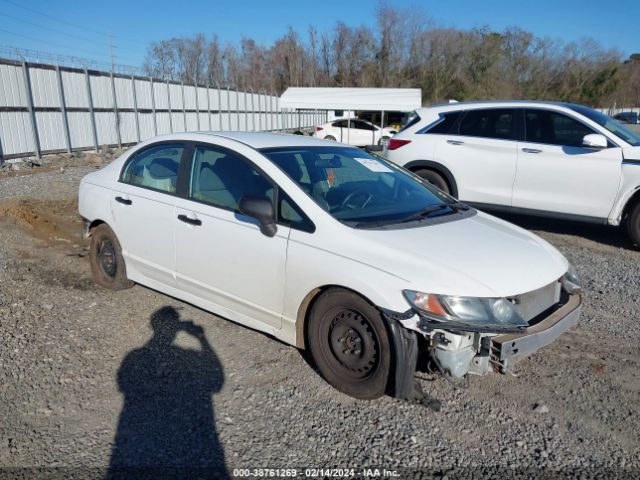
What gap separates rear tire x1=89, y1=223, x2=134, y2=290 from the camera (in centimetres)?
481

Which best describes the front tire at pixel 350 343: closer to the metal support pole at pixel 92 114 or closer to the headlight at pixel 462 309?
the headlight at pixel 462 309

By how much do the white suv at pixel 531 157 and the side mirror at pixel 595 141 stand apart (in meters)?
0.01

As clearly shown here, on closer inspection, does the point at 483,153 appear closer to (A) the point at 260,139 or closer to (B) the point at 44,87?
(A) the point at 260,139

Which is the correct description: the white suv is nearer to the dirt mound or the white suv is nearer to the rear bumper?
the rear bumper

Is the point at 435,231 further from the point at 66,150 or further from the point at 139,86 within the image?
the point at 139,86

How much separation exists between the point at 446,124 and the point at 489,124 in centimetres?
64

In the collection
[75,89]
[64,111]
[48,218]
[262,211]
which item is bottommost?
[48,218]

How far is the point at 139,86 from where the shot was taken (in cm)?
1945

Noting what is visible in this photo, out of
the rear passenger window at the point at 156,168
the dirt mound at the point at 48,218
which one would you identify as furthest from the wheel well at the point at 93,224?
the dirt mound at the point at 48,218

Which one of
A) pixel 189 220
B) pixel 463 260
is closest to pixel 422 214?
pixel 463 260

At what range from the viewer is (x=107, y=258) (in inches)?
196

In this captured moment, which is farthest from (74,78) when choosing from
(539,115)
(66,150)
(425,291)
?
(425,291)

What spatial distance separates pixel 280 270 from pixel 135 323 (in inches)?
65.5

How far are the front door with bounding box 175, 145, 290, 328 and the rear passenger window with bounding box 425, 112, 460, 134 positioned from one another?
4734 millimetres
